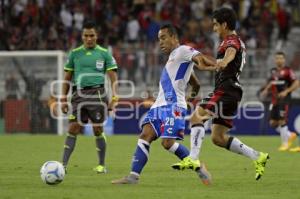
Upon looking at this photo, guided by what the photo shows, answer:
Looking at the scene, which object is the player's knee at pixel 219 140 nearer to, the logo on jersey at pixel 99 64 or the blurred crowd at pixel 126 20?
the logo on jersey at pixel 99 64

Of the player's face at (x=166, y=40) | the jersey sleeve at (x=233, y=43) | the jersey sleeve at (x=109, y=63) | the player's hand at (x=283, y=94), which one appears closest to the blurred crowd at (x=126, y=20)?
the player's hand at (x=283, y=94)

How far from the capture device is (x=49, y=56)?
26.0 metres

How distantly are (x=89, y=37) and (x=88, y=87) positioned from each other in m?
0.83

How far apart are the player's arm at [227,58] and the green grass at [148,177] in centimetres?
161

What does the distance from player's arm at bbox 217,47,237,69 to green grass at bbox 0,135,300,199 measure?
63.4 inches

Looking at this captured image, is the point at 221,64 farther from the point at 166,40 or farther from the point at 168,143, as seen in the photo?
the point at 168,143

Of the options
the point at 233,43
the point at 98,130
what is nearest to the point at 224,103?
the point at 233,43

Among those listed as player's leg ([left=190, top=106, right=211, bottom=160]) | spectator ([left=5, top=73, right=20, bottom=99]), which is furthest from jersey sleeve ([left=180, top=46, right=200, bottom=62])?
spectator ([left=5, top=73, right=20, bottom=99])

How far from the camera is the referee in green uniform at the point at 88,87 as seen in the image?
43.9 ft

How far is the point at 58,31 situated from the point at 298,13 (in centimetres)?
857

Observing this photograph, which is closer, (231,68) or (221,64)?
(221,64)

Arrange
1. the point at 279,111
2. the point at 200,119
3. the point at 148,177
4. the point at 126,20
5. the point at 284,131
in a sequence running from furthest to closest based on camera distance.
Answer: the point at 126,20 < the point at 279,111 < the point at 284,131 < the point at 148,177 < the point at 200,119

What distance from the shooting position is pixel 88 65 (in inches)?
532

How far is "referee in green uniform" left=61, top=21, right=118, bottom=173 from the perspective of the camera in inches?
527
